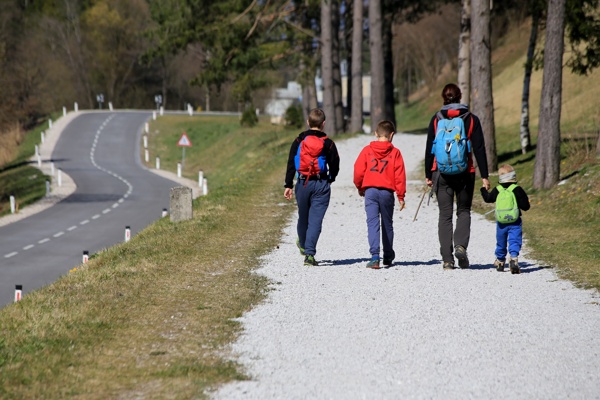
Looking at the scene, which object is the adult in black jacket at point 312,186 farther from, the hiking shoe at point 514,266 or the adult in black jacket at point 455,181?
the hiking shoe at point 514,266

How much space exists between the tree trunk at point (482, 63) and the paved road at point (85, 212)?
36.4 ft

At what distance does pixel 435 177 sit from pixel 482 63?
12.9 m

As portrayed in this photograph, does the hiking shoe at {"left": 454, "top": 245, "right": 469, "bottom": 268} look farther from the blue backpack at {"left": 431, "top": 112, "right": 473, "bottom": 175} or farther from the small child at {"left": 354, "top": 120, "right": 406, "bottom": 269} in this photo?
the blue backpack at {"left": 431, "top": 112, "right": 473, "bottom": 175}

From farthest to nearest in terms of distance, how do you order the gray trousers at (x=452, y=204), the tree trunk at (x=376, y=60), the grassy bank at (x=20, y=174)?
the grassy bank at (x=20, y=174) → the tree trunk at (x=376, y=60) → the gray trousers at (x=452, y=204)

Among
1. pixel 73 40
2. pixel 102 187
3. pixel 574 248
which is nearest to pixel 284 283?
pixel 574 248

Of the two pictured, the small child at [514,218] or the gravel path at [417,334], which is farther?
the small child at [514,218]

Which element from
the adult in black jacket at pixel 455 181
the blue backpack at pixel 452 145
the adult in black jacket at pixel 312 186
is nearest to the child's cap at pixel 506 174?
the adult in black jacket at pixel 455 181

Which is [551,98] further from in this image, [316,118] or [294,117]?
[294,117]

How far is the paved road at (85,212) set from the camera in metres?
22.9

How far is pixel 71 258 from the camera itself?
23.8 metres

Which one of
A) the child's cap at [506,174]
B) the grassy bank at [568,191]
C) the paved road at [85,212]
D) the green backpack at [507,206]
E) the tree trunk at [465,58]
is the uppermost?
the tree trunk at [465,58]

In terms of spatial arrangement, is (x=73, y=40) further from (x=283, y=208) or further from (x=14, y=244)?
(x=283, y=208)

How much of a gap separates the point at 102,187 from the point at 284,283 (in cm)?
3706

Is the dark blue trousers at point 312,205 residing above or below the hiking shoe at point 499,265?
above
